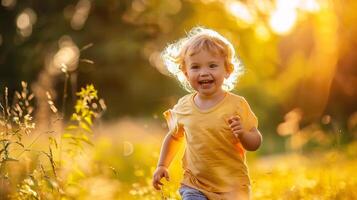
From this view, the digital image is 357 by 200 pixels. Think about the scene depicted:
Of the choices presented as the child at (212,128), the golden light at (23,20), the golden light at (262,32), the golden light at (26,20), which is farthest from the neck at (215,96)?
the golden light at (23,20)

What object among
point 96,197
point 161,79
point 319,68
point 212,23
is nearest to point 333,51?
point 319,68

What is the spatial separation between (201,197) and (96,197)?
2.06 meters

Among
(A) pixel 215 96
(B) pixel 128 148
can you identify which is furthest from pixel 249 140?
(B) pixel 128 148

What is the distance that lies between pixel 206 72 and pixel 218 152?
489 mm

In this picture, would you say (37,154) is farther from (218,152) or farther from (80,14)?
(80,14)

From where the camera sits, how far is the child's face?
4.72m

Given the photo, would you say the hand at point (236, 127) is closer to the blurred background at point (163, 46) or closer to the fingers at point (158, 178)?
the fingers at point (158, 178)

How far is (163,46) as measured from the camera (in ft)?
88.4

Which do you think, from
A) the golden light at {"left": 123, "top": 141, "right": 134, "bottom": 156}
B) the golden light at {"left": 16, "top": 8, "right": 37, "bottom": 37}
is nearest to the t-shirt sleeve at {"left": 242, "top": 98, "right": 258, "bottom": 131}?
the golden light at {"left": 123, "top": 141, "right": 134, "bottom": 156}

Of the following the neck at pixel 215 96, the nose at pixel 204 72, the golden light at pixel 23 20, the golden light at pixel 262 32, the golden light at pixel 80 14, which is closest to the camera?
the nose at pixel 204 72

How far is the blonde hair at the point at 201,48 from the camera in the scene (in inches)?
189

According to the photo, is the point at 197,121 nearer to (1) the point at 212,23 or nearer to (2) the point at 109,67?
(1) the point at 212,23

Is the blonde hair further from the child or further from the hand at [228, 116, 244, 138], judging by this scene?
the hand at [228, 116, 244, 138]

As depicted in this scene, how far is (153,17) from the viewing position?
2580 centimetres
